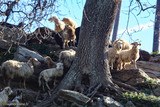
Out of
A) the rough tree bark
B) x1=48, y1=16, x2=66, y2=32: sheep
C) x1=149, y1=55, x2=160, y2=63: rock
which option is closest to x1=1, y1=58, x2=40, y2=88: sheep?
the rough tree bark

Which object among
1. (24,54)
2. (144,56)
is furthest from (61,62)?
(144,56)

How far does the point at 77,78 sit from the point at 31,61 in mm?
1961

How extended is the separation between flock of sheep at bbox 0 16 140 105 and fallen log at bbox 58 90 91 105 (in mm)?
1356

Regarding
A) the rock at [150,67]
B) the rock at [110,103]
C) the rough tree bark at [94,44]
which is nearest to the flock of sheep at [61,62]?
the rough tree bark at [94,44]

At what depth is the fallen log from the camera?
560 inches

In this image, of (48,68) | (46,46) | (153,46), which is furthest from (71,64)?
(153,46)

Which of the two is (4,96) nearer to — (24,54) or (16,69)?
(16,69)

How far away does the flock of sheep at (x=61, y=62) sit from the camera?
51.4 feet

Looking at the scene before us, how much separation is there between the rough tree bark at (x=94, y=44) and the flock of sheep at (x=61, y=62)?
600 millimetres

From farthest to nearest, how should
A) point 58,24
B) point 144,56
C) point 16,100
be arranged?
point 144,56
point 58,24
point 16,100

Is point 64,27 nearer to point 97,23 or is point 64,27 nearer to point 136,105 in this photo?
point 97,23

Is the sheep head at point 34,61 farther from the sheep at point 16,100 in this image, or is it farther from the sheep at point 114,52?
the sheep at point 114,52

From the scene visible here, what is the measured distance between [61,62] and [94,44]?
1.60 metres

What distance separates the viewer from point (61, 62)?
16.7 meters
